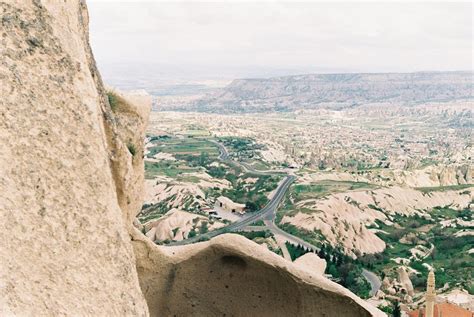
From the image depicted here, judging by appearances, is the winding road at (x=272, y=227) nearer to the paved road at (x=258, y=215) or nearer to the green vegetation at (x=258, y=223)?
the paved road at (x=258, y=215)

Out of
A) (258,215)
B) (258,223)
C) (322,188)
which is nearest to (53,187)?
(258,223)

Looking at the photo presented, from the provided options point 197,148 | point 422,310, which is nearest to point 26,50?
point 422,310

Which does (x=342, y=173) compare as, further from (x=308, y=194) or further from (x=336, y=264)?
(x=336, y=264)

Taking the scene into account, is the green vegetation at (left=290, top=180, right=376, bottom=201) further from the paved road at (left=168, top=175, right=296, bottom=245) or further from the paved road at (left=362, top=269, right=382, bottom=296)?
the paved road at (left=362, top=269, right=382, bottom=296)

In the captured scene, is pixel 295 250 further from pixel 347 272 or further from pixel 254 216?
pixel 254 216

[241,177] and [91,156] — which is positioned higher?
[91,156]

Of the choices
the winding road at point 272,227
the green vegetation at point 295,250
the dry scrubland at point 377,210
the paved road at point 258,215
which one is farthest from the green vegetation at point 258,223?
the green vegetation at point 295,250
